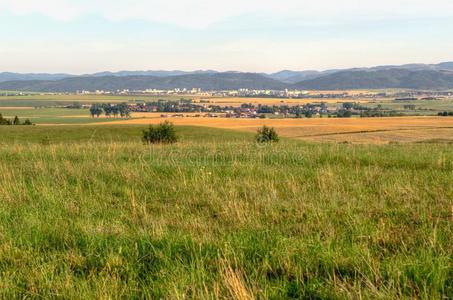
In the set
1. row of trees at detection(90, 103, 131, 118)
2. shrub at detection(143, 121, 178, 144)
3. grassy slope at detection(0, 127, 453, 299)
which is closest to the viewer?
grassy slope at detection(0, 127, 453, 299)

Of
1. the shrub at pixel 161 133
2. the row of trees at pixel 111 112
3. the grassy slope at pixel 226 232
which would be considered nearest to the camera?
the grassy slope at pixel 226 232

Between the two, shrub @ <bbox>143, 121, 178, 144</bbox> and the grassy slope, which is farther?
shrub @ <bbox>143, 121, 178, 144</bbox>

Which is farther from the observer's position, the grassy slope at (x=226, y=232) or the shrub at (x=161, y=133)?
the shrub at (x=161, y=133)

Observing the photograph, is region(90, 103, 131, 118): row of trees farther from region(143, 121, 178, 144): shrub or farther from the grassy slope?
the grassy slope

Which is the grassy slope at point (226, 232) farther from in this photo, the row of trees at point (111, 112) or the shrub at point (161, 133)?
the row of trees at point (111, 112)

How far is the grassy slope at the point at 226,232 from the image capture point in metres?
4.50

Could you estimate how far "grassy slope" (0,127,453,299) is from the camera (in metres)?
4.50

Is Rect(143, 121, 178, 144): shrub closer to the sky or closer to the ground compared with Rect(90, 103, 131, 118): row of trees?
closer to the sky

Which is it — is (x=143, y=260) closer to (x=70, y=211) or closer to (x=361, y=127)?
(x=70, y=211)

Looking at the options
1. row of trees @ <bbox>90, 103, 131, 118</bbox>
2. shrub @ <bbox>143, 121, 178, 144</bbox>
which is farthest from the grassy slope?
row of trees @ <bbox>90, 103, 131, 118</bbox>

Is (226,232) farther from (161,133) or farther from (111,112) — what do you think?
(111,112)

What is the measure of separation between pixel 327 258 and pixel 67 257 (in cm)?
301

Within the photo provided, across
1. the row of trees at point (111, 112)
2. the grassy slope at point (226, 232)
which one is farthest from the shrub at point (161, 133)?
the row of trees at point (111, 112)

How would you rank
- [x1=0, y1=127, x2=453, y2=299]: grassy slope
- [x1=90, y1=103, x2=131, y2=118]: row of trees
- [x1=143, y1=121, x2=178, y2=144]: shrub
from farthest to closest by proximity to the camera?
[x1=90, y1=103, x2=131, y2=118]: row of trees → [x1=143, y1=121, x2=178, y2=144]: shrub → [x1=0, y1=127, x2=453, y2=299]: grassy slope
